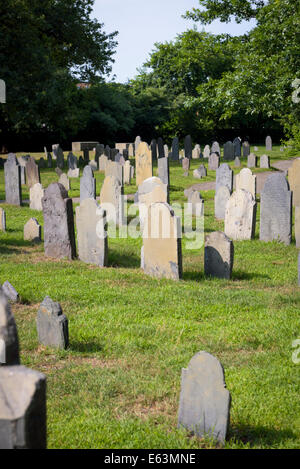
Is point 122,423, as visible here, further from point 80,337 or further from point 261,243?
point 261,243

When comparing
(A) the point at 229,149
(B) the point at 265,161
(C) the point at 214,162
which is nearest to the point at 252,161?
(B) the point at 265,161

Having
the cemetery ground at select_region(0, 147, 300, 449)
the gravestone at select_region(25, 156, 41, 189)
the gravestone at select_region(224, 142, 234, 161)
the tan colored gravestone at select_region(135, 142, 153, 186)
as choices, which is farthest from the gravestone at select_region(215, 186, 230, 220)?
the gravestone at select_region(224, 142, 234, 161)

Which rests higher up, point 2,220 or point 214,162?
point 214,162

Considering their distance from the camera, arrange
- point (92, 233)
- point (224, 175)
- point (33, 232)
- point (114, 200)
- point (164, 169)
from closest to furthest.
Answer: point (92, 233), point (33, 232), point (114, 200), point (224, 175), point (164, 169)

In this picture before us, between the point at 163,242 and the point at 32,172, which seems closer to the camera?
the point at 163,242

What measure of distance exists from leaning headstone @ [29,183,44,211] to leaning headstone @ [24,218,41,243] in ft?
11.3

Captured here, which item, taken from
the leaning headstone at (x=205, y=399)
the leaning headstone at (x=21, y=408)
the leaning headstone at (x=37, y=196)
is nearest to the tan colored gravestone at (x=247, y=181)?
the leaning headstone at (x=37, y=196)

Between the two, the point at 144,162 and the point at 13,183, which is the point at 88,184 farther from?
the point at 144,162

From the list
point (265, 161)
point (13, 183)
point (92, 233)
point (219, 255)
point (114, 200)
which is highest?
point (265, 161)

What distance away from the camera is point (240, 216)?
10273mm

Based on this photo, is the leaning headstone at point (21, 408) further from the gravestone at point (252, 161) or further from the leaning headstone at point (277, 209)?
the gravestone at point (252, 161)

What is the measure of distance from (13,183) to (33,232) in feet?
16.1

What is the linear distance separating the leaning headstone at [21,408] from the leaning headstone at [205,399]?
142 cm

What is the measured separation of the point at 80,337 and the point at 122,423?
174 cm
